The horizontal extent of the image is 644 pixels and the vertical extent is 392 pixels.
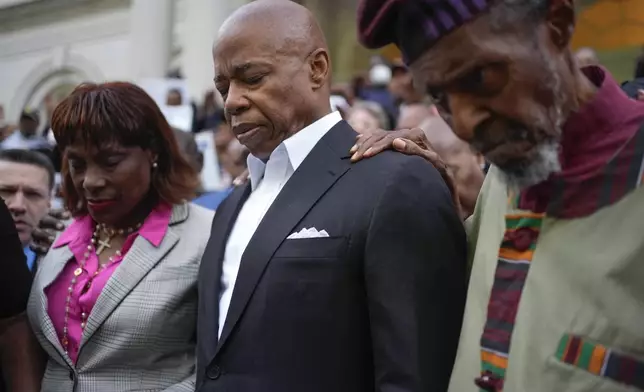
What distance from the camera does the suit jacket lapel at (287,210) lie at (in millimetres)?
1812

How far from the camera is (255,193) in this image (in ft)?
6.89

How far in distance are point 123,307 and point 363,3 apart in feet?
4.16

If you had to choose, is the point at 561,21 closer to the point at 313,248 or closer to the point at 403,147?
the point at 403,147

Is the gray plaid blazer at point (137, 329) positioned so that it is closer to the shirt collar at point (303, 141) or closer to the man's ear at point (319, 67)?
the shirt collar at point (303, 141)

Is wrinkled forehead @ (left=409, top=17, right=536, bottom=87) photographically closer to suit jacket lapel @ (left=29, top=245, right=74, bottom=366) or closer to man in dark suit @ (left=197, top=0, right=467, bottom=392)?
man in dark suit @ (left=197, top=0, right=467, bottom=392)

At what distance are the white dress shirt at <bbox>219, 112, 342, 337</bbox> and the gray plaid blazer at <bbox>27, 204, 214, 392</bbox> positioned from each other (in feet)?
1.26

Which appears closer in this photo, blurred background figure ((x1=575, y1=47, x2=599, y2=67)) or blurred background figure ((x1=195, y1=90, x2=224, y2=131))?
blurred background figure ((x1=575, y1=47, x2=599, y2=67))

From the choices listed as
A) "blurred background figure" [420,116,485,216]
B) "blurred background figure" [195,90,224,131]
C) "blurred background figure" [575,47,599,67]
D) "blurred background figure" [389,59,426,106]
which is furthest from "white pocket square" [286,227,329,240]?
"blurred background figure" [195,90,224,131]

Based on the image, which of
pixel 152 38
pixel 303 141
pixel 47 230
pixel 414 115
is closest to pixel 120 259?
pixel 47 230

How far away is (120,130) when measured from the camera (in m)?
2.38

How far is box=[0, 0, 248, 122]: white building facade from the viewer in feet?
34.1

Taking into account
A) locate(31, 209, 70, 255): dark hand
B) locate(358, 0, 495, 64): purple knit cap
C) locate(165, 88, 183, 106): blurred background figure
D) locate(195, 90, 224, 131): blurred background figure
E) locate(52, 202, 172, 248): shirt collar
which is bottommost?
locate(31, 209, 70, 255): dark hand

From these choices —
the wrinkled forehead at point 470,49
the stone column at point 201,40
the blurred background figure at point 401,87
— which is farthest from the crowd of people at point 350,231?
the stone column at point 201,40

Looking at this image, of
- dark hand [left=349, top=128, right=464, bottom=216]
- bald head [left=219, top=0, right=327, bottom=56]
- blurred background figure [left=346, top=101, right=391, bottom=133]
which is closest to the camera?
dark hand [left=349, top=128, right=464, bottom=216]
